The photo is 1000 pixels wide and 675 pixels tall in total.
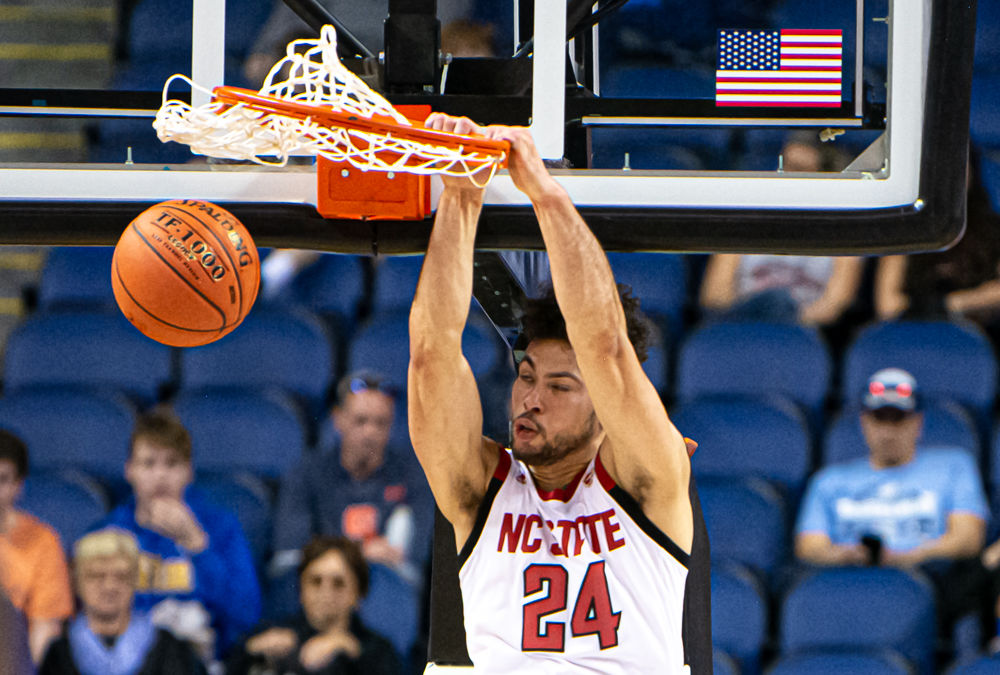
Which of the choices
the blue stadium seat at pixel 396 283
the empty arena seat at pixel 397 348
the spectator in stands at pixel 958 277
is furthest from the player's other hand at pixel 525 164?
the blue stadium seat at pixel 396 283

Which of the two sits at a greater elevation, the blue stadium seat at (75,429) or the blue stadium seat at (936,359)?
the blue stadium seat at (936,359)

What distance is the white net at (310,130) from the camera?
7.20 feet

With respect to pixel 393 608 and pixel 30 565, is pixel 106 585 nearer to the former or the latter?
pixel 30 565

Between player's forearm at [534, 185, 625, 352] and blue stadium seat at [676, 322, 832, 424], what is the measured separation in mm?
2418

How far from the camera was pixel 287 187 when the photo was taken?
8.26 feet

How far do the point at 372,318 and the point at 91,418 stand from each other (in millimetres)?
1154

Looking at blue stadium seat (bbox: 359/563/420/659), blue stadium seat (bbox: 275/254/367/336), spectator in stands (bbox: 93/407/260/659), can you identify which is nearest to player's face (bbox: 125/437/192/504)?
spectator in stands (bbox: 93/407/260/659)

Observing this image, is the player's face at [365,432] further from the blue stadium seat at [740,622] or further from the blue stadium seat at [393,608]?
the blue stadium seat at [740,622]

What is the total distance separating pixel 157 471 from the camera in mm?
4402

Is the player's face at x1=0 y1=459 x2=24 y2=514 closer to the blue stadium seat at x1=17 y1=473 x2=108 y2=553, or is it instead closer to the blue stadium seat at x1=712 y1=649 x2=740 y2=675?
the blue stadium seat at x1=17 y1=473 x2=108 y2=553

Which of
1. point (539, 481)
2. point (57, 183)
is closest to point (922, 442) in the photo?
point (539, 481)

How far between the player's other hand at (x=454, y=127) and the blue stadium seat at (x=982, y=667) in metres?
2.39

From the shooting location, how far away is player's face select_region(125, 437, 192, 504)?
438cm

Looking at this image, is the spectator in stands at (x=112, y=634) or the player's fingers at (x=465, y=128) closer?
the player's fingers at (x=465, y=128)
